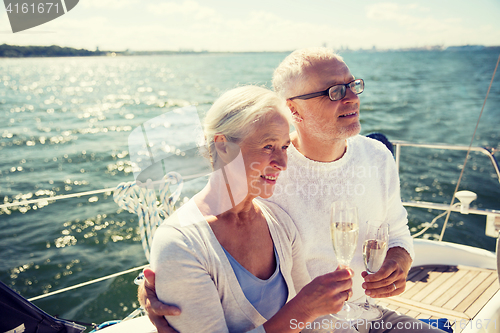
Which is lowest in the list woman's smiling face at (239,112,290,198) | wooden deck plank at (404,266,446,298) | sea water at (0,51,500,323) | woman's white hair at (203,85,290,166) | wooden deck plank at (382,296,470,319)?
sea water at (0,51,500,323)

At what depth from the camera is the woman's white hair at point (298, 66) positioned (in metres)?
1.75

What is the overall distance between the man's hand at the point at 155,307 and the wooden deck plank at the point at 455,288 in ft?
6.96

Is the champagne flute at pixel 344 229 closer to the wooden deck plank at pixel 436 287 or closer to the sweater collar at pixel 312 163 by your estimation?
the sweater collar at pixel 312 163

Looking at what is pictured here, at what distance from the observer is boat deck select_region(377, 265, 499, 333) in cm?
238

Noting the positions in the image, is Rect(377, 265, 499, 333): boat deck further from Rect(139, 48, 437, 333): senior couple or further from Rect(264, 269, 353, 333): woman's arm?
Rect(264, 269, 353, 333): woman's arm

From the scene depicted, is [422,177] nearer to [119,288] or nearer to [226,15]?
[119,288]

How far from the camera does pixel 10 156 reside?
12.8 m

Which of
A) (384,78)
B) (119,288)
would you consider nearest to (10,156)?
(119,288)

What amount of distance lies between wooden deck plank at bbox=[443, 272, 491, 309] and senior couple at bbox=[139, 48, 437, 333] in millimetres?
1155

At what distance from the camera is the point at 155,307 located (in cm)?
107

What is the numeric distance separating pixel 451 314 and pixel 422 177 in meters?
9.24

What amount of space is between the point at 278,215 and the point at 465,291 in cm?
194

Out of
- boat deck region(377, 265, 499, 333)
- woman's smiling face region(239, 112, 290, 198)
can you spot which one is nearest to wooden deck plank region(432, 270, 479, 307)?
boat deck region(377, 265, 499, 333)

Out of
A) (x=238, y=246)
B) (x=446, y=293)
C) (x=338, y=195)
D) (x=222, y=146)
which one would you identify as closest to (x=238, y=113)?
(x=222, y=146)
